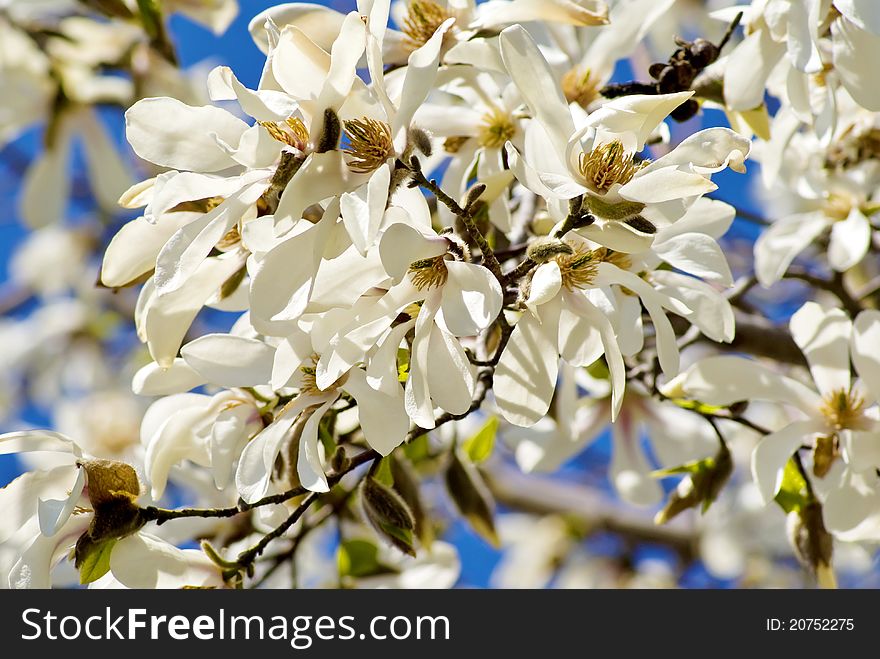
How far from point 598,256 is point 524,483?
5.28 ft

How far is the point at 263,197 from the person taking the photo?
0.70m

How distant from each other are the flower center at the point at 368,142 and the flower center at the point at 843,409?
1.64 ft

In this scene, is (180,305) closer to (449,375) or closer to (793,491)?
(449,375)

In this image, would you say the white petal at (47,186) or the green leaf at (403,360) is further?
the white petal at (47,186)

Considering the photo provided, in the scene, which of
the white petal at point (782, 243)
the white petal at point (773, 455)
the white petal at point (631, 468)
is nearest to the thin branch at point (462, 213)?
the white petal at point (773, 455)

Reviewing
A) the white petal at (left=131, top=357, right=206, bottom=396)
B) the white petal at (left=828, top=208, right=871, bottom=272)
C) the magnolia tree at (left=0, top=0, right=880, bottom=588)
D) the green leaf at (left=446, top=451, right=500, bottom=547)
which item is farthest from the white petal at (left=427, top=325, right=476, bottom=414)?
the white petal at (left=828, top=208, right=871, bottom=272)

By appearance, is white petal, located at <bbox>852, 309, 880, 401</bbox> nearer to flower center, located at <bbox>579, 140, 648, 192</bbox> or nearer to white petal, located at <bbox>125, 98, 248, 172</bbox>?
flower center, located at <bbox>579, 140, 648, 192</bbox>

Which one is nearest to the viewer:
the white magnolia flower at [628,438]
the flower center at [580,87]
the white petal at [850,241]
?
the flower center at [580,87]

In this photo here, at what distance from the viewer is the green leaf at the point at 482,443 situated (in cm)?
121

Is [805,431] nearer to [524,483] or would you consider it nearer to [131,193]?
[131,193]

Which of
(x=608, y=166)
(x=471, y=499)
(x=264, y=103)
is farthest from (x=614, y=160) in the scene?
(x=471, y=499)

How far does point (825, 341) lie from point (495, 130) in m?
0.35

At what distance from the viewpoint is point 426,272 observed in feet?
2.26

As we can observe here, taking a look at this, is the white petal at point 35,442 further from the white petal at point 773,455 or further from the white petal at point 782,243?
the white petal at point 782,243
